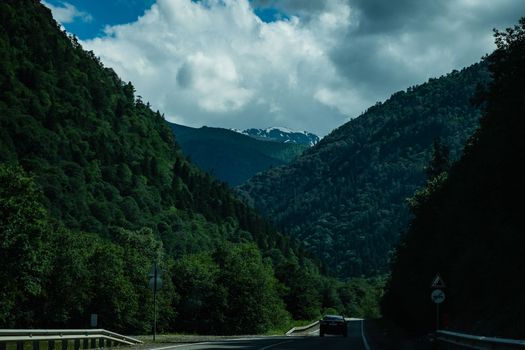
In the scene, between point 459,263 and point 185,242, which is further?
point 185,242

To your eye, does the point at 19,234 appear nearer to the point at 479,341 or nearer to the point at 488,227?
the point at 488,227

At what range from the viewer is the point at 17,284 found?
5147 cm

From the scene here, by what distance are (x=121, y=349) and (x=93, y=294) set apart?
58607 mm

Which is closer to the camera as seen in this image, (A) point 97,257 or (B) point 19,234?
(B) point 19,234

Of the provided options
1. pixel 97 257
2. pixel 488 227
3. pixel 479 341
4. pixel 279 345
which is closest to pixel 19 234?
pixel 279 345

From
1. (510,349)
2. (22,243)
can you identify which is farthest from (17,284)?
(510,349)

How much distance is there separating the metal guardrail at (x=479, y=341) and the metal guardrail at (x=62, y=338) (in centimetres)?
1120

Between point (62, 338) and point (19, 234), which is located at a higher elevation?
point (19, 234)

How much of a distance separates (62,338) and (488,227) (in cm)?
2252

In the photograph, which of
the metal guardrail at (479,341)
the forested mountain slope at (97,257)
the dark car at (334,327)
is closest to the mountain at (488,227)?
the metal guardrail at (479,341)

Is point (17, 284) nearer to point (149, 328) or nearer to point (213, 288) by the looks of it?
point (149, 328)

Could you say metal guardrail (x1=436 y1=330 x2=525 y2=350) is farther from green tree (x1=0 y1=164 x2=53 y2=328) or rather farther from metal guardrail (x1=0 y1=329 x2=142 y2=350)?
green tree (x1=0 y1=164 x2=53 y2=328)

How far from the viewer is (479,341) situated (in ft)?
55.2

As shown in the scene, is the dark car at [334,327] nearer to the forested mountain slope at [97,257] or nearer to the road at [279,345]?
the road at [279,345]
